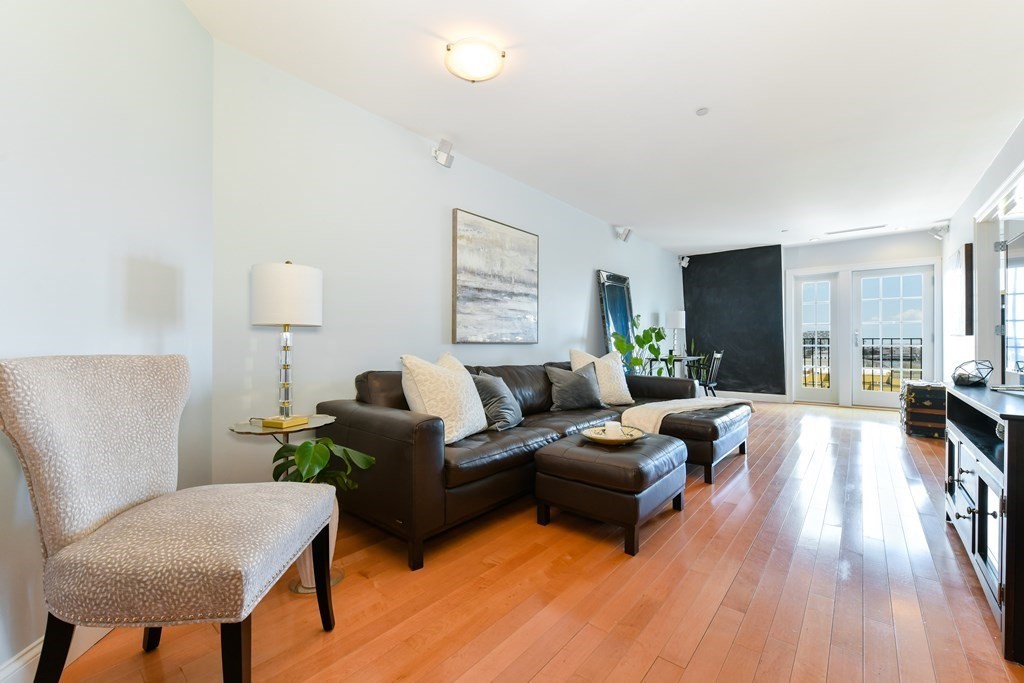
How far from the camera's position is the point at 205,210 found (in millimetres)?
2086

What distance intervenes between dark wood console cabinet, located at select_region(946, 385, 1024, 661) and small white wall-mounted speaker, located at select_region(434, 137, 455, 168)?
10.6 feet

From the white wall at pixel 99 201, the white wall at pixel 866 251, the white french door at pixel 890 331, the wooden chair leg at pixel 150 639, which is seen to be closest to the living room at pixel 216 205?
the white wall at pixel 99 201

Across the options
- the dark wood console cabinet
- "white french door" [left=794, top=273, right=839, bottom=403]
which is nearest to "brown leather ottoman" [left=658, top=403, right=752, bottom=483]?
the dark wood console cabinet

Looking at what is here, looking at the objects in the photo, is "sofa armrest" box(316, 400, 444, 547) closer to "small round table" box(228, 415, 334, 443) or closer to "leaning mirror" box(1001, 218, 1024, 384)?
"small round table" box(228, 415, 334, 443)

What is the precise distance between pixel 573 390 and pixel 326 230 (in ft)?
7.30

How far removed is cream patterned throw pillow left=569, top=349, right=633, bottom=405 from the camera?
393 cm

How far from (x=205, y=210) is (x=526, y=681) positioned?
2385mm

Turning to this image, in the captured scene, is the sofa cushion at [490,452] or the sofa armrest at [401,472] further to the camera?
the sofa cushion at [490,452]

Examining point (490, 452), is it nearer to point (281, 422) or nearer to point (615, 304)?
point (281, 422)

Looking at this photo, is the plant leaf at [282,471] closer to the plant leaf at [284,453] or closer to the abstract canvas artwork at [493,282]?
the plant leaf at [284,453]

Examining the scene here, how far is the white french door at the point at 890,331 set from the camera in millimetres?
5973

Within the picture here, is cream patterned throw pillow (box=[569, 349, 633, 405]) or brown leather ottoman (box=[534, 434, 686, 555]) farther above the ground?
cream patterned throw pillow (box=[569, 349, 633, 405])

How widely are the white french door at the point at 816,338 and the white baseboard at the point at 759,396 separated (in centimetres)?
26

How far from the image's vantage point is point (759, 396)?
7.04 metres
